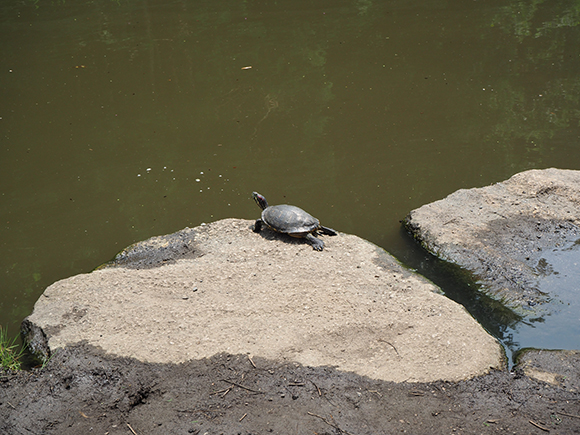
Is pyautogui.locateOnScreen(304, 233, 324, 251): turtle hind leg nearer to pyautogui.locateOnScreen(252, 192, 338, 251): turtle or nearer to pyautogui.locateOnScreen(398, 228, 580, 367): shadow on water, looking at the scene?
pyautogui.locateOnScreen(252, 192, 338, 251): turtle

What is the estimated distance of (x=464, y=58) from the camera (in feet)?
28.7

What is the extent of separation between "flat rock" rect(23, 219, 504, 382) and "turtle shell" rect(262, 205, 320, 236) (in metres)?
0.16

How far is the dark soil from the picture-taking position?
2924 millimetres

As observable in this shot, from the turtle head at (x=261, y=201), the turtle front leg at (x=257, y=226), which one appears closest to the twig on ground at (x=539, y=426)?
the turtle front leg at (x=257, y=226)

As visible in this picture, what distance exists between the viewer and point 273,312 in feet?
12.6

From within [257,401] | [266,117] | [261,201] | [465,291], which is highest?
[266,117]

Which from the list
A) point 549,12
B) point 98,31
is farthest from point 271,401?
point 549,12

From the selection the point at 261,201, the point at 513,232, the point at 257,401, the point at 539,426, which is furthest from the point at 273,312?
the point at 513,232

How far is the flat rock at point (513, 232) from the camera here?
168 inches

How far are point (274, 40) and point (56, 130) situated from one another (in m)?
4.61

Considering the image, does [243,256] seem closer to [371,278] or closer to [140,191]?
[371,278]

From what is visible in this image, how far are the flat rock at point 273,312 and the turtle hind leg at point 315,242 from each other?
5cm

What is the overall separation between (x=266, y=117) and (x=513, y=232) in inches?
150

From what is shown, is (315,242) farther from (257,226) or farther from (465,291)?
(465,291)
